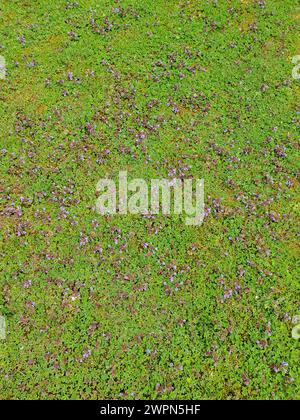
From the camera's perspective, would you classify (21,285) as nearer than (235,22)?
Yes

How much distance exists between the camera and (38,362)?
7539 millimetres

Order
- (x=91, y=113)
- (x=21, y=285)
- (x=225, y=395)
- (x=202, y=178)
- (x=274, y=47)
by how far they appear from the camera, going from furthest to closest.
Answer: (x=274, y=47)
(x=91, y=113)
(x=202, y=178)
(x=21, y=285)
(x=225, y=395)

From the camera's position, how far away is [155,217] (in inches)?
343

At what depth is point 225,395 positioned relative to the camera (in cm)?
739

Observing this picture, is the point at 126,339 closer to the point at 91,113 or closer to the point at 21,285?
the point at 21,285

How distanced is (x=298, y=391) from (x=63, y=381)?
439 cm

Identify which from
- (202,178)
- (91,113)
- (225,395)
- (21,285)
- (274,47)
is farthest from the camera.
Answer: (274,47)

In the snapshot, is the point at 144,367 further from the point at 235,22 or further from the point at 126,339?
the point at 235,22

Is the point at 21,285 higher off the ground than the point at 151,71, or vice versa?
the point at 151,71

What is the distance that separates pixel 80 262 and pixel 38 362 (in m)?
2.06

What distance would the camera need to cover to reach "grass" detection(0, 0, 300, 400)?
7.56 metres

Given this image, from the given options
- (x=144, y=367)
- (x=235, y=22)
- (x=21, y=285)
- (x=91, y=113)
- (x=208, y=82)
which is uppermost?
(x=235, y=22)

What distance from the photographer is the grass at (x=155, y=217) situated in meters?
7.56

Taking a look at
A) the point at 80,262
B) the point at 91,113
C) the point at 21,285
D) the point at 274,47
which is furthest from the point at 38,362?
the point at 274,47
